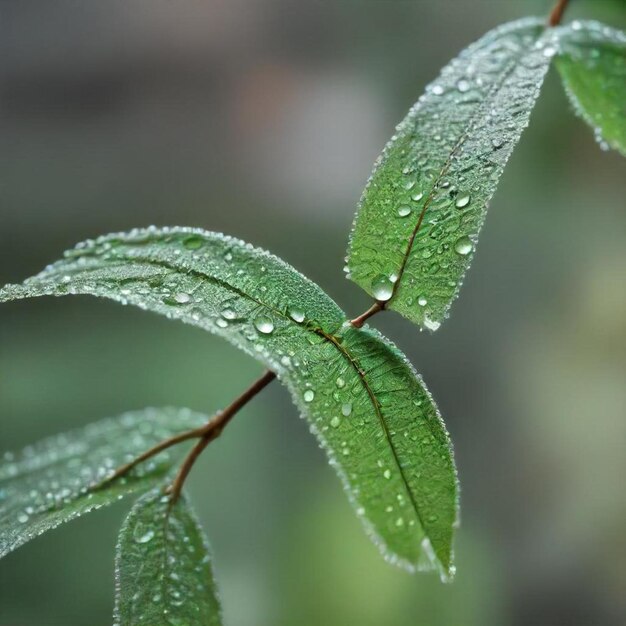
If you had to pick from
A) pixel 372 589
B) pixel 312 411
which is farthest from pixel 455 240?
pixel 372 589

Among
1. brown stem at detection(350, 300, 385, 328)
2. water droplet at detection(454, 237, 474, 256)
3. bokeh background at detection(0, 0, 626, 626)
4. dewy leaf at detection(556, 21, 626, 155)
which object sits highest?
dewy leaf at detection(556, 21, 626, 155)

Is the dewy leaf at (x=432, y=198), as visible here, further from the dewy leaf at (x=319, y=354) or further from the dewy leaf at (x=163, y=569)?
the dewy leaf at (x=163, y=569)

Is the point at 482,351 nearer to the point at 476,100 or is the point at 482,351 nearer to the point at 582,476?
the point at 582,476

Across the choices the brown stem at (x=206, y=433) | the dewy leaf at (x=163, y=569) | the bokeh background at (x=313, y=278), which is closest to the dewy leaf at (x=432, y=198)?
the brown stem at (x=206, y=433)

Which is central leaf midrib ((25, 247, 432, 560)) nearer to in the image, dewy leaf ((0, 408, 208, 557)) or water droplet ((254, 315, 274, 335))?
water droplet ((254, 315, 274, 335))

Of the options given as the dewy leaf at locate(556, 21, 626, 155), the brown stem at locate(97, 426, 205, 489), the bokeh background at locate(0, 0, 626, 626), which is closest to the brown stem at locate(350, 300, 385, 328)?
the brown stem at locate(97, 426, 205, 489)
